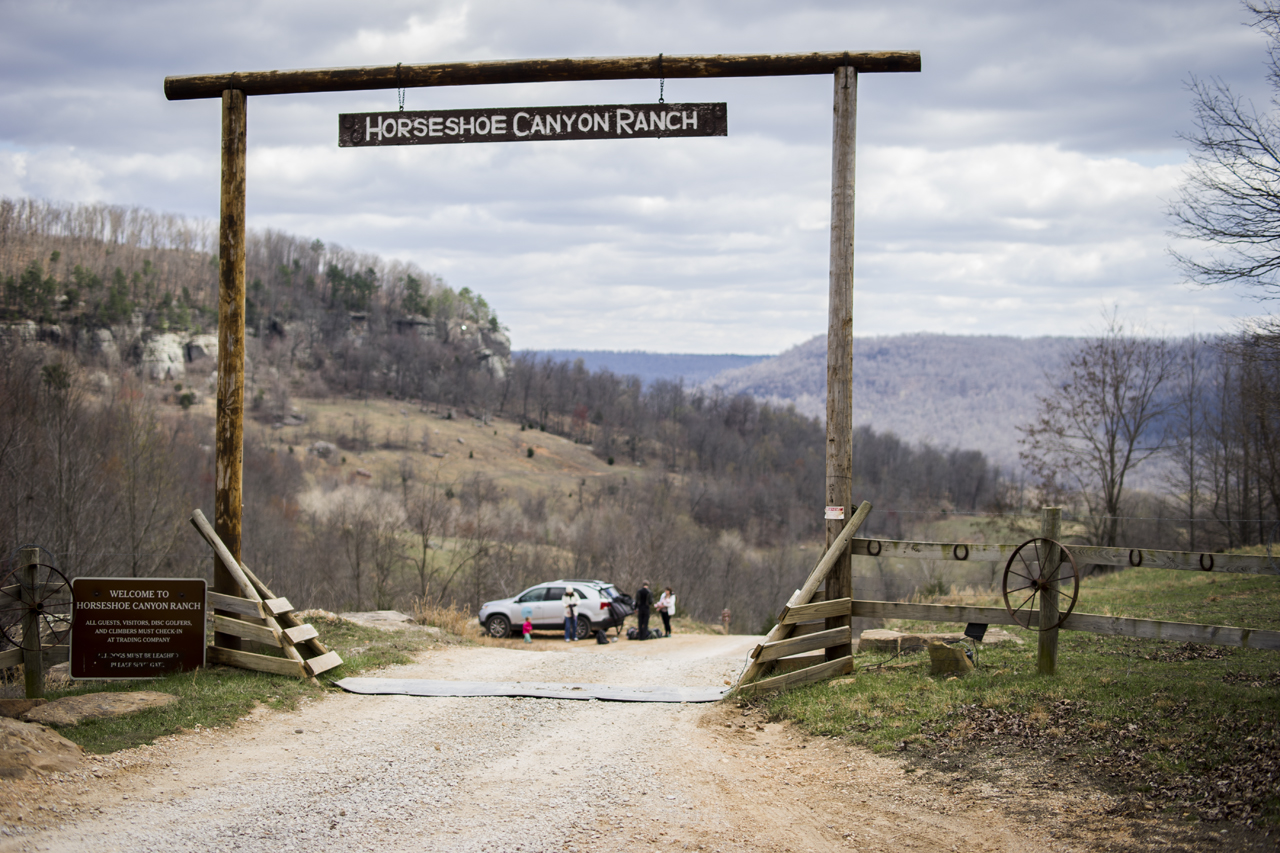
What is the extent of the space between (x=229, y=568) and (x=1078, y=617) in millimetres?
8241

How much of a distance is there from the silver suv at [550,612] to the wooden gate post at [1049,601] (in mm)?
17971

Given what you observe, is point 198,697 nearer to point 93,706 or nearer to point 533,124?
point 93,706

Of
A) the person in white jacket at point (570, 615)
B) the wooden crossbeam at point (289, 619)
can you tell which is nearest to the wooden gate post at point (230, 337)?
the wooden crossbeam at point (289, 619)

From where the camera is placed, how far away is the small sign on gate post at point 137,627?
8.73 meters

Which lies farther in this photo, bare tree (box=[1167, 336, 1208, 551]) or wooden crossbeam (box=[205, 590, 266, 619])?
bare tree (box=[1167, 336, 1208, 551])

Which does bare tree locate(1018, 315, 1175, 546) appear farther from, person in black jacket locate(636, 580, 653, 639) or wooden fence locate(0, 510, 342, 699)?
wooden fence locate(0, 510, 342, 699)

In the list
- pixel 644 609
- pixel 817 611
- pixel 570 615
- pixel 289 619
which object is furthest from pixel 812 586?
pixel 570 615

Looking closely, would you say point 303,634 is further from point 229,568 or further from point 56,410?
point 56,410

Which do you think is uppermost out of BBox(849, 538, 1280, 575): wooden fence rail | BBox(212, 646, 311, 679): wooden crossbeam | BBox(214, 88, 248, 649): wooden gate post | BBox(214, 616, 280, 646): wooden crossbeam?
BBox(214, 88, 248, 649): wooden gate post

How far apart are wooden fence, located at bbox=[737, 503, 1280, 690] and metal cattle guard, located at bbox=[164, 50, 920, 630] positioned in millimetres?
211

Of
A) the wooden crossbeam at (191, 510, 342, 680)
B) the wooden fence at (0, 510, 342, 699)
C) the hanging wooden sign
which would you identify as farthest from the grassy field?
the hanging wooden sign

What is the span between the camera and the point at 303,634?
9.91 m

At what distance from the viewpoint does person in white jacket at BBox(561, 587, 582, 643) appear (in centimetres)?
2433

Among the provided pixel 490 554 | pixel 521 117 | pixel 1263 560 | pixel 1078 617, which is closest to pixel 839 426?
pixel 1078 617
